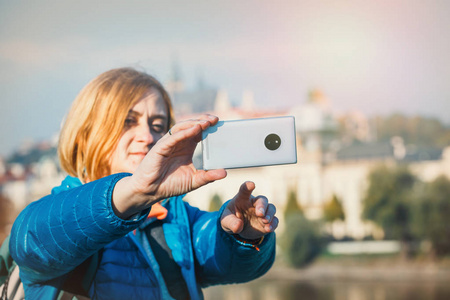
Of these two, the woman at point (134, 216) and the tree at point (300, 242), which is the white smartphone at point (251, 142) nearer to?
the woman at point (134, 216)

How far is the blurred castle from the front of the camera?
15039 mm

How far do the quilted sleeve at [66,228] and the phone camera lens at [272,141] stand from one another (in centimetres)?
12

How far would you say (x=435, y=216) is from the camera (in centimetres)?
1023

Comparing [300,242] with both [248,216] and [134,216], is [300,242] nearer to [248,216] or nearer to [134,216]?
[248,216]

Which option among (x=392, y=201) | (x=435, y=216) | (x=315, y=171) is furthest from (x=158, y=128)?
(x=315, y=171)

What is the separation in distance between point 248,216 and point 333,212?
44.0 ft

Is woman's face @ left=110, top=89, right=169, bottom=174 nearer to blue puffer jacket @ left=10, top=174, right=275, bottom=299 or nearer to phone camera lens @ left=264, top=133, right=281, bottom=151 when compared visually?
blue puffer jacket @ left=10, top=174, right=275, bottom=299

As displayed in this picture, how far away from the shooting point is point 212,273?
2.52 ft

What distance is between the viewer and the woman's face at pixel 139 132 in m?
0.74

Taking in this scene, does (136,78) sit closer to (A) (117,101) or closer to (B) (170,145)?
(A) (117,101)

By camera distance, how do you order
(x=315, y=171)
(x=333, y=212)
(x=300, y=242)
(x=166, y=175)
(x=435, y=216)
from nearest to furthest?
1. (x=166, y=175)
2. (x=435, y=216)
3. (x=300, y=242)
4. (x=333, y=212)
5. (x=315, y=171)

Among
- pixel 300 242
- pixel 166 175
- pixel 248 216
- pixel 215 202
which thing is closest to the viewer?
pixel 166 175

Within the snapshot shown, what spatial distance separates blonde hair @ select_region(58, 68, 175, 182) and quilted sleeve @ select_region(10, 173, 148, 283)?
0.12 metres

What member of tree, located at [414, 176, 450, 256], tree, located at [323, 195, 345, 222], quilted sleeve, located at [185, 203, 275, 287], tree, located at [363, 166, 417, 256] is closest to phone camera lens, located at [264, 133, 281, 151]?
quilted sleeve, located at [185, 203, 275, 287]
